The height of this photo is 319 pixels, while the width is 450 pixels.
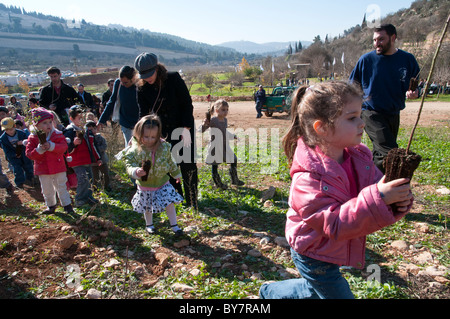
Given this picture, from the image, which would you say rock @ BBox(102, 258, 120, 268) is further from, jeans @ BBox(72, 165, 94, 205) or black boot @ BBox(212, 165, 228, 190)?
black boot @ BBox(212, 165, 228, 190)

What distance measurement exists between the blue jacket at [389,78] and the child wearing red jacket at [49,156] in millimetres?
4213

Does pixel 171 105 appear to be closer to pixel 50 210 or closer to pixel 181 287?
pixel 181 287

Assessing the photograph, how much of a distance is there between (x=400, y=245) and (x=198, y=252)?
212cm

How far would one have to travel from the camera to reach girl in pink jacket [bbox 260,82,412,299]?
4.70ft

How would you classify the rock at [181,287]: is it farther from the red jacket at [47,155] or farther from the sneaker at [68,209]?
the red jacket at [47,155]

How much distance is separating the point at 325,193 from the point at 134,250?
2569 millimetres

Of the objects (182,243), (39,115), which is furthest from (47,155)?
(182,243)

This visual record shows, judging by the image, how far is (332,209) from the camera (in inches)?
61.2

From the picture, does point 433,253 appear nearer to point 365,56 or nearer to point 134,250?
point 365,56

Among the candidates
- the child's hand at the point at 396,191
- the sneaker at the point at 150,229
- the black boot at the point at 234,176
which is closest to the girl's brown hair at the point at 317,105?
the child's hand at the point at 396,191

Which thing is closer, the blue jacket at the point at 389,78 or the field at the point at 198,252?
the field at the point at 198,252

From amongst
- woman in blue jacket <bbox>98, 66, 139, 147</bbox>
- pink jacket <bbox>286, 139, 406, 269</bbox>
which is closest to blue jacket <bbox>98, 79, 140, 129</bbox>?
woman in blue jacket <bbox>98, 66, 139, 147</bbox>

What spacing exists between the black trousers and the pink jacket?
2.28 meters

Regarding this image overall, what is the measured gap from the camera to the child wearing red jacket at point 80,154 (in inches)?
194
